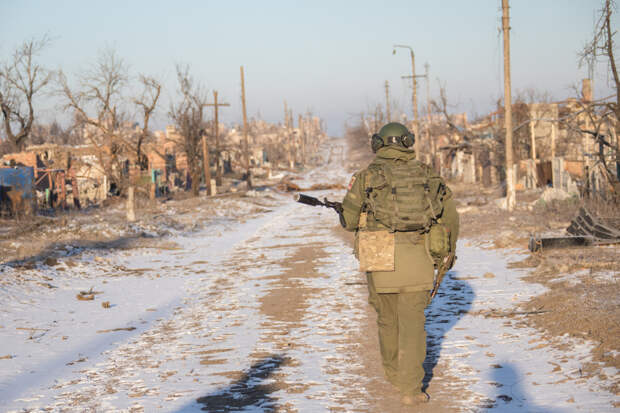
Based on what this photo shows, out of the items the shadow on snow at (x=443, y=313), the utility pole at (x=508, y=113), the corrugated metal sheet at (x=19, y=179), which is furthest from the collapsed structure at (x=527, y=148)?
the corrugated metal sheet at (x=19, y=179)

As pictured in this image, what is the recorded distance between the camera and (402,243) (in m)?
4.59

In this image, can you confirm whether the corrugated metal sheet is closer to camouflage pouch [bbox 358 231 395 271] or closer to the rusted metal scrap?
the rusted metal scrap

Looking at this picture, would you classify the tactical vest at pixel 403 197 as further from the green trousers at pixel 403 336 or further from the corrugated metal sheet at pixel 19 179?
the corrugated metal sheet at pixel 19 179

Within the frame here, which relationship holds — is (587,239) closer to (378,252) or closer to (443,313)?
(443,313)

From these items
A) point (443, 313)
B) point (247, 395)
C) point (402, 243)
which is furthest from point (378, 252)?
point (443, 313)

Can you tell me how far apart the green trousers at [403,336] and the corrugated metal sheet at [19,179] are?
2146cm

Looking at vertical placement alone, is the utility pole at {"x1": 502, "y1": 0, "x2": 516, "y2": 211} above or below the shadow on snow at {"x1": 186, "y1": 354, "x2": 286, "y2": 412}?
above

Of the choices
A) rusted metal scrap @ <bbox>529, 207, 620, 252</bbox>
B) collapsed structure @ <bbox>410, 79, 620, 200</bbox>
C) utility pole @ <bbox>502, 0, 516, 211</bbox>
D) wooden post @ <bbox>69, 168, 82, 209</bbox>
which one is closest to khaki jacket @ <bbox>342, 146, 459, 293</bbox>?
rusted metal scrap @ <bbox>529, 207, 620, 252</bbox>

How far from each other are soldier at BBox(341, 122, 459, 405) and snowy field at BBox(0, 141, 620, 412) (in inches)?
17.2

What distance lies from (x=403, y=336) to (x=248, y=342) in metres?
2.43

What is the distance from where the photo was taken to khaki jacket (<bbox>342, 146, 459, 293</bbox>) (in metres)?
4.55

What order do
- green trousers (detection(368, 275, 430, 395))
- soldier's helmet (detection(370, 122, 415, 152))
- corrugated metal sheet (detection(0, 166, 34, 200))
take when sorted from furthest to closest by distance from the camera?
1. corrugated metal sheet (detection(0, 166, 34, 200))
2. soldier's helmet (detection(370, 122, 415, 152))
3. green trousers (detection(368, 275, 430, 395))

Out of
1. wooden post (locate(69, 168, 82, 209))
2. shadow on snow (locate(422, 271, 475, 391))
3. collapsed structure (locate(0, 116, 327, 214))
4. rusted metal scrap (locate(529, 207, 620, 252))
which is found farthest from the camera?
wooden post (locate(69, 168, 82, 209))

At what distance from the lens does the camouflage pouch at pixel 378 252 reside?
178 inches
